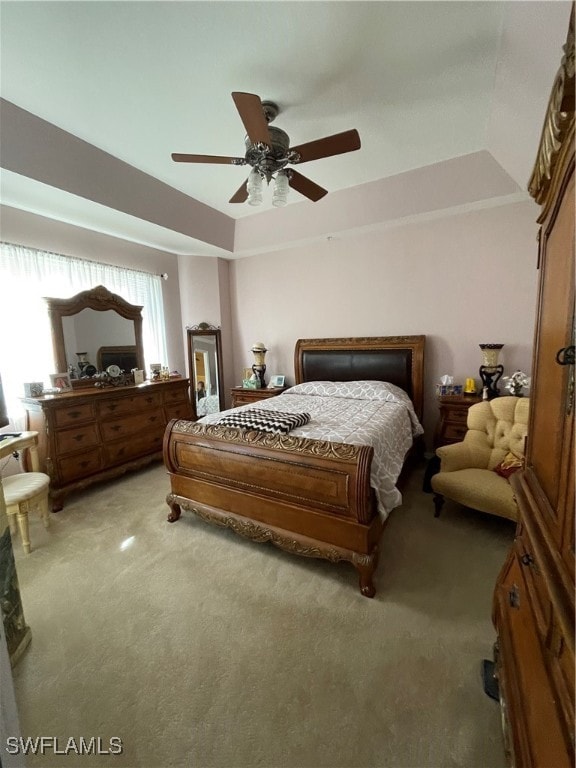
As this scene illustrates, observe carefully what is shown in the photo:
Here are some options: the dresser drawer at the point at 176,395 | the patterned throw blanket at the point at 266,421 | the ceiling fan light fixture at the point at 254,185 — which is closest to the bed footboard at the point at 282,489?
the patterned throw blanket at the point at 266,421

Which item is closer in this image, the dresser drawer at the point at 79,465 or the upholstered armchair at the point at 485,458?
the upholstered armchair at the point at 485,458

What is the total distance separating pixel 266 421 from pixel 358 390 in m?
1.51

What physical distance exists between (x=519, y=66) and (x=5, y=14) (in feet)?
8.61

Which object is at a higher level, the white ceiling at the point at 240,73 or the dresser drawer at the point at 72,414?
the white ceiling at the point at 240,73

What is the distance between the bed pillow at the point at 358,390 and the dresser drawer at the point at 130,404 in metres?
1.64

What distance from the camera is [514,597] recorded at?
1097mm

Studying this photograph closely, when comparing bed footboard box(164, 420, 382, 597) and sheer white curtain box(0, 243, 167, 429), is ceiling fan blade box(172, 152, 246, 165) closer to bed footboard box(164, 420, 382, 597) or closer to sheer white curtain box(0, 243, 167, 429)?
bed footboard box(164, 420, 382, 597)

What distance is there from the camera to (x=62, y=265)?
10.9 feet

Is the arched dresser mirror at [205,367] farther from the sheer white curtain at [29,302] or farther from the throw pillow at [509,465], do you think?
the throw pillow at [509,465]

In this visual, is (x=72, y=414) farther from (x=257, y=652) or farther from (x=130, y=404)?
(x=257, y=652)

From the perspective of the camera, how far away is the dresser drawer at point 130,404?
3.22m

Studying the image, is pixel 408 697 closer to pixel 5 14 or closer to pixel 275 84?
pixel 275 84

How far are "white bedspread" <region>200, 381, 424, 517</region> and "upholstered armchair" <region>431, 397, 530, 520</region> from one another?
0.39 meters

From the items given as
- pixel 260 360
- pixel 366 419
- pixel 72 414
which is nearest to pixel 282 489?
pixel 366 419
